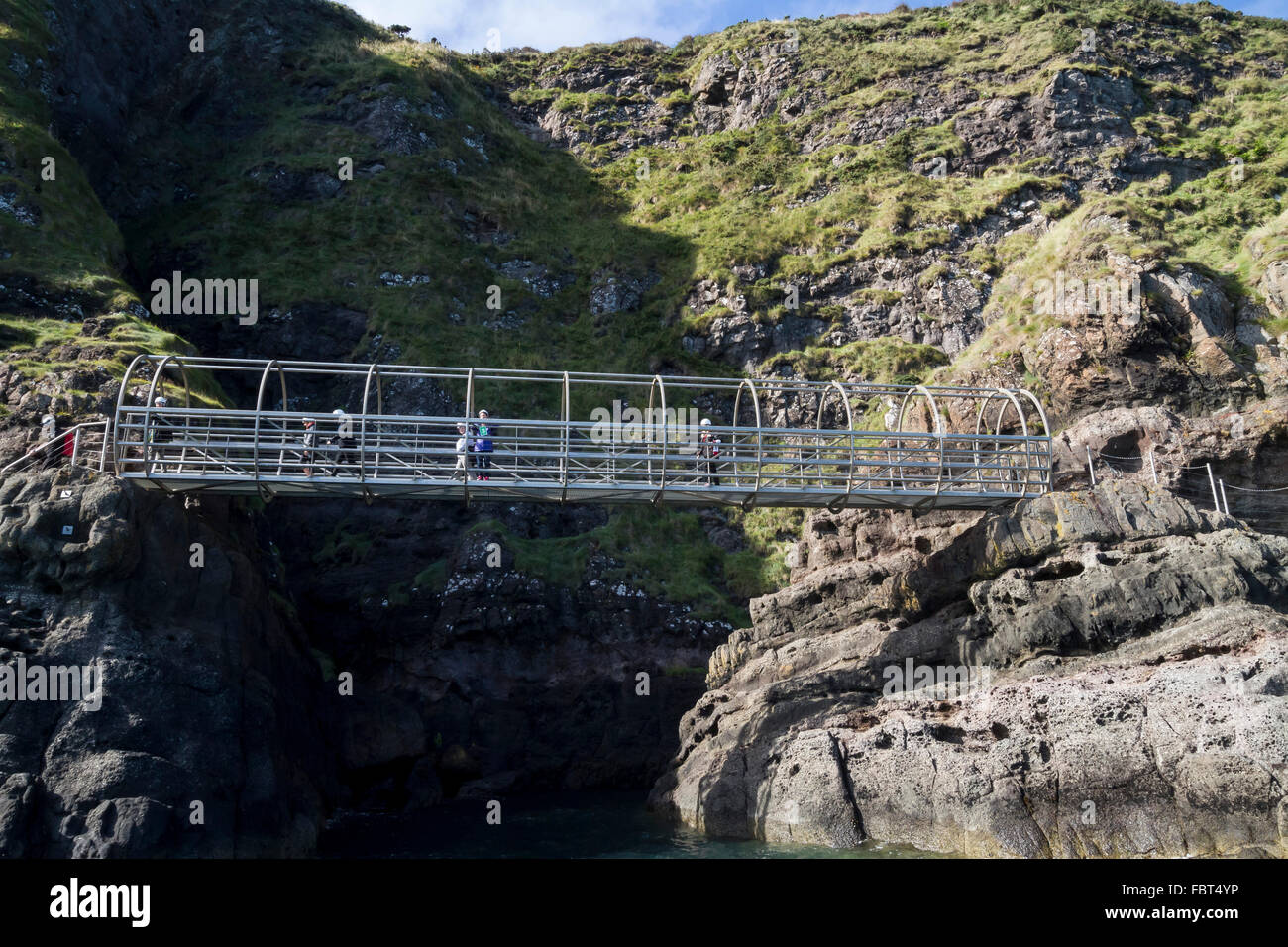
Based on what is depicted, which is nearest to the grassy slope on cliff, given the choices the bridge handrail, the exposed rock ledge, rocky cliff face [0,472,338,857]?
the exposed rock ledge

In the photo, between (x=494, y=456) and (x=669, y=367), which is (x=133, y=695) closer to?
(x=494, y=456)

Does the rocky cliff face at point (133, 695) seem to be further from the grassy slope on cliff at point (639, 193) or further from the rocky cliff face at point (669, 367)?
the grassy slope on cliff at point (639, 193)

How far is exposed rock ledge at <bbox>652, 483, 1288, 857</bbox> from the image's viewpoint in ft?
54.7

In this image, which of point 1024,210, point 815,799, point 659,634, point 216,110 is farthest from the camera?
point 216,110

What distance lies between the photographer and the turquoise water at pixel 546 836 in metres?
20.0

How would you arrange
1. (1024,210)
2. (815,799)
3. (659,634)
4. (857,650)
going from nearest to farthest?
(815,799)
(857,650)
(659,634)
(1024,210)

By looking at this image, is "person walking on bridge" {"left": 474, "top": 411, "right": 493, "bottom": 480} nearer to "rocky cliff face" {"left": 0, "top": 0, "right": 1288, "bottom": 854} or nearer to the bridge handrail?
"rocky cliff face" {"left": 0, "top": 0, "right": 1288, "bottom": 854}

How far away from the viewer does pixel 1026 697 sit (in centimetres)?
1938

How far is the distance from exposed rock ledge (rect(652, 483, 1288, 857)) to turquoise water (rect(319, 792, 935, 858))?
87 centimetres

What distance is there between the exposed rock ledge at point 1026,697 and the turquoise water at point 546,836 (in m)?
0.87

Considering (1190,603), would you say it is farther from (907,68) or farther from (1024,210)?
(907,68)

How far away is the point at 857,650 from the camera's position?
2302cm
